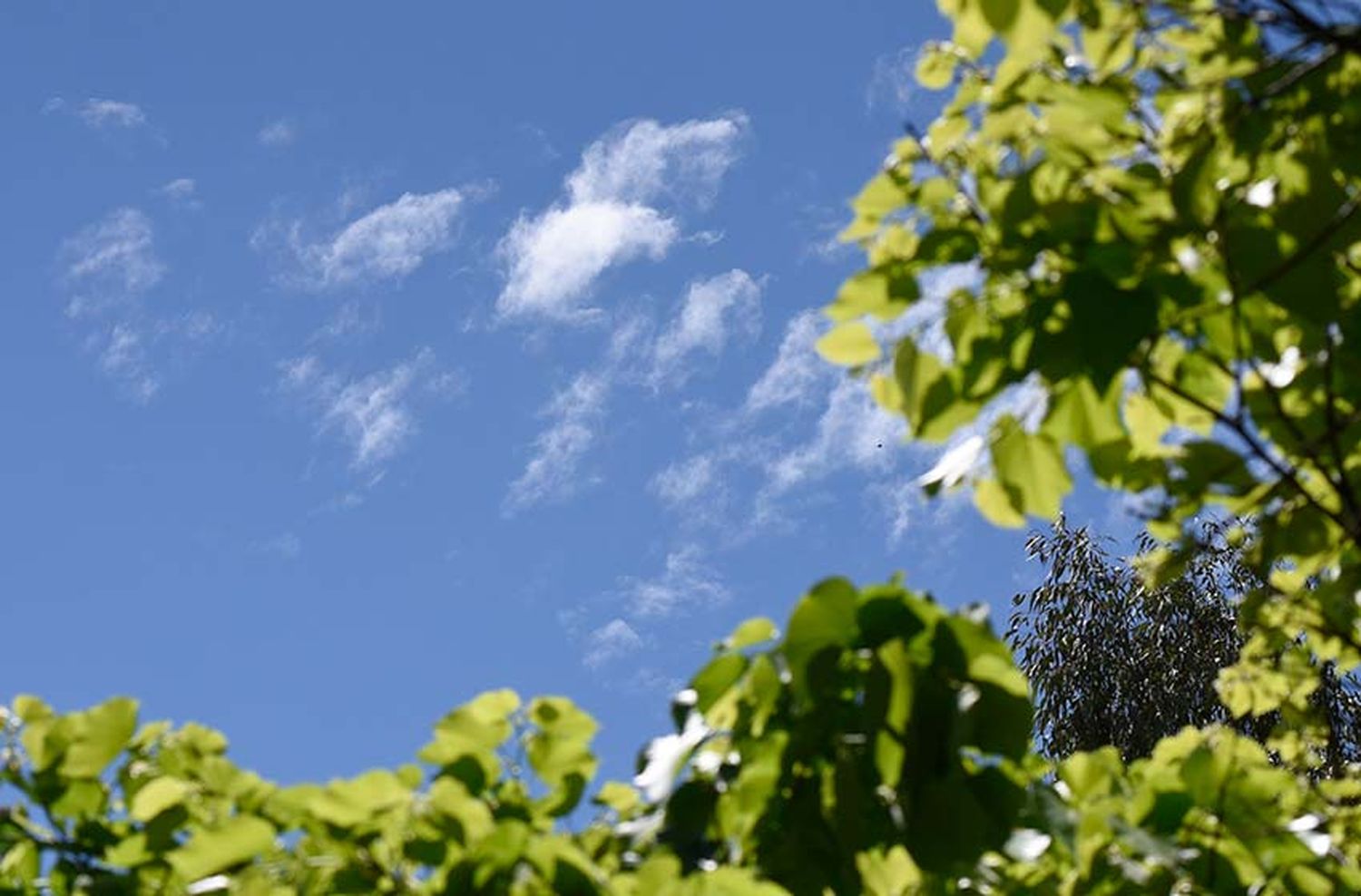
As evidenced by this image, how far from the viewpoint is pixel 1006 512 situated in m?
2.80

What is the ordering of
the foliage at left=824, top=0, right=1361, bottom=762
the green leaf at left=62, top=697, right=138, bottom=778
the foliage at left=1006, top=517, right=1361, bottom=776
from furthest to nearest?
the foliage at left=1006, top=517, right=1361, bottom=776 < the green leaf at left=62, top=697, right=138, bottom=778 < the foliage at left=824, top=0, right=1361, bottom=762

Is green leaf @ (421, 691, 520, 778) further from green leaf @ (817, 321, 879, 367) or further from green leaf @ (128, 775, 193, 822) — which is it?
green leaf @ (817, 321, 879, 367)

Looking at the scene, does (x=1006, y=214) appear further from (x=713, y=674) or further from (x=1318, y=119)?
(x=713, y=674)

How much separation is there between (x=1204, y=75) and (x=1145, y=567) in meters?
0.93

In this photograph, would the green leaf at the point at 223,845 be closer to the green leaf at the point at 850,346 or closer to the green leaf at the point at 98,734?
the green leaf at the point at 98,734

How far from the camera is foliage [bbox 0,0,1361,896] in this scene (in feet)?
8.36

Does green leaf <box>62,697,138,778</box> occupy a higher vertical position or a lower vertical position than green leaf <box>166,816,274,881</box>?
higher

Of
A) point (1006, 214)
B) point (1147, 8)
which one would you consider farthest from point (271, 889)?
point (1147, 8)

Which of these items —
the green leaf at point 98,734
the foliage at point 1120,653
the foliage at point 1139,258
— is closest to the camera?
the foliage at point 1139,258

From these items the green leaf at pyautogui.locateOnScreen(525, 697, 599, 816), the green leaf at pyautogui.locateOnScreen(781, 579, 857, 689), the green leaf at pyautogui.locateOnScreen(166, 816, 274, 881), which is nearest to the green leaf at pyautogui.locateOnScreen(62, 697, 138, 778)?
the green leaf at pyautogui.locateOnScreen(166, 816, 274, 881)

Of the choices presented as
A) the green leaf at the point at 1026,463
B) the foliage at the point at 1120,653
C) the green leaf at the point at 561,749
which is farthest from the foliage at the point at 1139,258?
the foliage at the point at 1120,653

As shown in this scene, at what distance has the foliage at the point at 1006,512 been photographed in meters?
2.55

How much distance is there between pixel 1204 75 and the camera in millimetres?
2785

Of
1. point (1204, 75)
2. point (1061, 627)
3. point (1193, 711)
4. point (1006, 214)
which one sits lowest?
point (1006, 214)
